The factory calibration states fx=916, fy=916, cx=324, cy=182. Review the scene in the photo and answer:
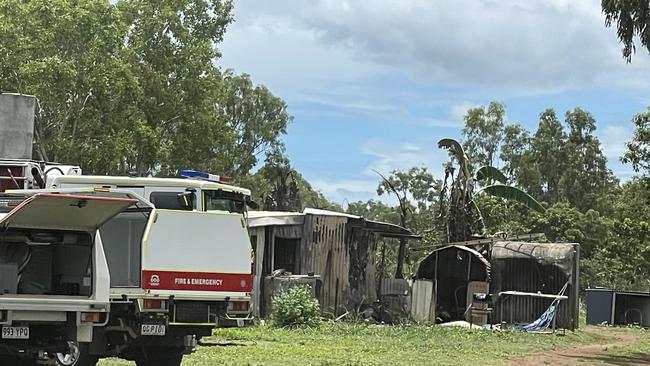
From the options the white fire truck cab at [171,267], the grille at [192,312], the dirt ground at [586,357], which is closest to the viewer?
the white fire truck cab at [171,267]

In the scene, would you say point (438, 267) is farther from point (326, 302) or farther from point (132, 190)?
point (132, 190)

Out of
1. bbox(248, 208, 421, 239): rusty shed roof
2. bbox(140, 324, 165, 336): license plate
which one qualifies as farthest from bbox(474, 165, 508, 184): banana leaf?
bbox(140, 324, 165, 336): license plate

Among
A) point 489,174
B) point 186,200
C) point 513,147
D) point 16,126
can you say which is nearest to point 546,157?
point 513,147

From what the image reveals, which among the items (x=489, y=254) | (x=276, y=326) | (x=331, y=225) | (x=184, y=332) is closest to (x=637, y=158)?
(x=489, y=254)

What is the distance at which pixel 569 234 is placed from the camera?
175 ft

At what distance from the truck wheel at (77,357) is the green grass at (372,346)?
254cm

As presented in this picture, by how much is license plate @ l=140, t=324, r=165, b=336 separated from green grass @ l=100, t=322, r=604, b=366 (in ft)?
7.13

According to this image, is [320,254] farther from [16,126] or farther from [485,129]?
[485,129]

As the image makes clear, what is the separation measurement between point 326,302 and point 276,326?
3.14m

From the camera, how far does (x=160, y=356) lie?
14289 mm

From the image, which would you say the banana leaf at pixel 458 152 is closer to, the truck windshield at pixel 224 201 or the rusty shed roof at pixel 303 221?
the rusty shed roof at pixel 303 221

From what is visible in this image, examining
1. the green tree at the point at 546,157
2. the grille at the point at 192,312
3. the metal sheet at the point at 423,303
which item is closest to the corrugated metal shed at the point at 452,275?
the metal sheet at the point at 423,303

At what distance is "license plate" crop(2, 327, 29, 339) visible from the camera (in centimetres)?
1038

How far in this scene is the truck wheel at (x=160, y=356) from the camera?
14.2 m
